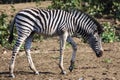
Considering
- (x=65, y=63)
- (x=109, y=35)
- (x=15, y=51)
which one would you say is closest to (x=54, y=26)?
(x=15, y=51)

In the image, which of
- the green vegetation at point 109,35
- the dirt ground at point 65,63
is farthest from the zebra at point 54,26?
the green vegetation at point 109,35

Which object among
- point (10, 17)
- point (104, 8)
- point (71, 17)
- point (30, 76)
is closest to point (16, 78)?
point (30, 76)

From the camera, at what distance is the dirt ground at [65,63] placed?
9.87 m

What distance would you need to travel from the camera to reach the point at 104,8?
1981cm

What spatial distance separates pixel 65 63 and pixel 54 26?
5.26ft

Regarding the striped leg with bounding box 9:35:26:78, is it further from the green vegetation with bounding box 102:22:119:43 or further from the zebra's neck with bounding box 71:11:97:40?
the green vegetation with bounding box 102:22:119:43

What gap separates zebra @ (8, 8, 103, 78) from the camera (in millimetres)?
9992

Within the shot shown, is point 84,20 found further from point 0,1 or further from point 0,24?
point 0,1

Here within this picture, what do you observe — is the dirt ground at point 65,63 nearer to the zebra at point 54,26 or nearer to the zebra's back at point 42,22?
the zebra at point 54,26

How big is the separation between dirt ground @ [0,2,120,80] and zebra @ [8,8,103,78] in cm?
31

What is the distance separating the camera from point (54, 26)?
10.2 m

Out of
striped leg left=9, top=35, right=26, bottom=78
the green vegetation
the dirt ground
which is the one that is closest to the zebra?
striped leg left=9, top=35, right=26, bottom=78

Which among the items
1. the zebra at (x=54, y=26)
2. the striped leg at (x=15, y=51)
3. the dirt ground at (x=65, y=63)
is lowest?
the dirt ground at (x=65, y=63)

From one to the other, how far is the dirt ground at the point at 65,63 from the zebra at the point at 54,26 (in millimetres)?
312
